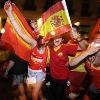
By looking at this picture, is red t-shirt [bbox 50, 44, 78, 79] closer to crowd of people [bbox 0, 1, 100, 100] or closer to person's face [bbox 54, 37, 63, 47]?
crowd of people [bbox 0, 1, 100, 100]

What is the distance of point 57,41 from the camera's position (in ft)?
24.0

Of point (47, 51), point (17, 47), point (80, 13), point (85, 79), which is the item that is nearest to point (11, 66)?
point (17, 47)

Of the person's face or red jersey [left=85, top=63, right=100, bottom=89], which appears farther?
the person's face

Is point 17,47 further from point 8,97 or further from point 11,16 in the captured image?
point 8,97

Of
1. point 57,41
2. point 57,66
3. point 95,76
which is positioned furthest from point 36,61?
point 95,76

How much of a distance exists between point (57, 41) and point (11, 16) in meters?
0.99

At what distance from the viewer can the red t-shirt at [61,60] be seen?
7.17 meters

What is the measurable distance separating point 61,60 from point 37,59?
0.60m

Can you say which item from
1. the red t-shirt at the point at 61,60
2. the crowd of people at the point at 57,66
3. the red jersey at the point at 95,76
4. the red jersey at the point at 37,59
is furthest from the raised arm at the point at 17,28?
the red jersey at the point at 95,76

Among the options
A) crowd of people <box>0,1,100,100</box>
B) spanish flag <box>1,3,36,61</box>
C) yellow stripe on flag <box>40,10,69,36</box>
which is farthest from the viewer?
spanish flag <box>1,3,36,61</box>

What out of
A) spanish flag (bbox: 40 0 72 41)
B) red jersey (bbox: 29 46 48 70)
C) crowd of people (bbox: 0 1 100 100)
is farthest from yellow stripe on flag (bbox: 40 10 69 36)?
red jersey (bbox: 29 46 48 70)

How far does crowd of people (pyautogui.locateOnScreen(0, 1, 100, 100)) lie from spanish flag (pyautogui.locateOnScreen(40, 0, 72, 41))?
0.13 m

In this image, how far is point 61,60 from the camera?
7.22 m

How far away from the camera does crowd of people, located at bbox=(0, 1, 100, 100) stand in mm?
6945
